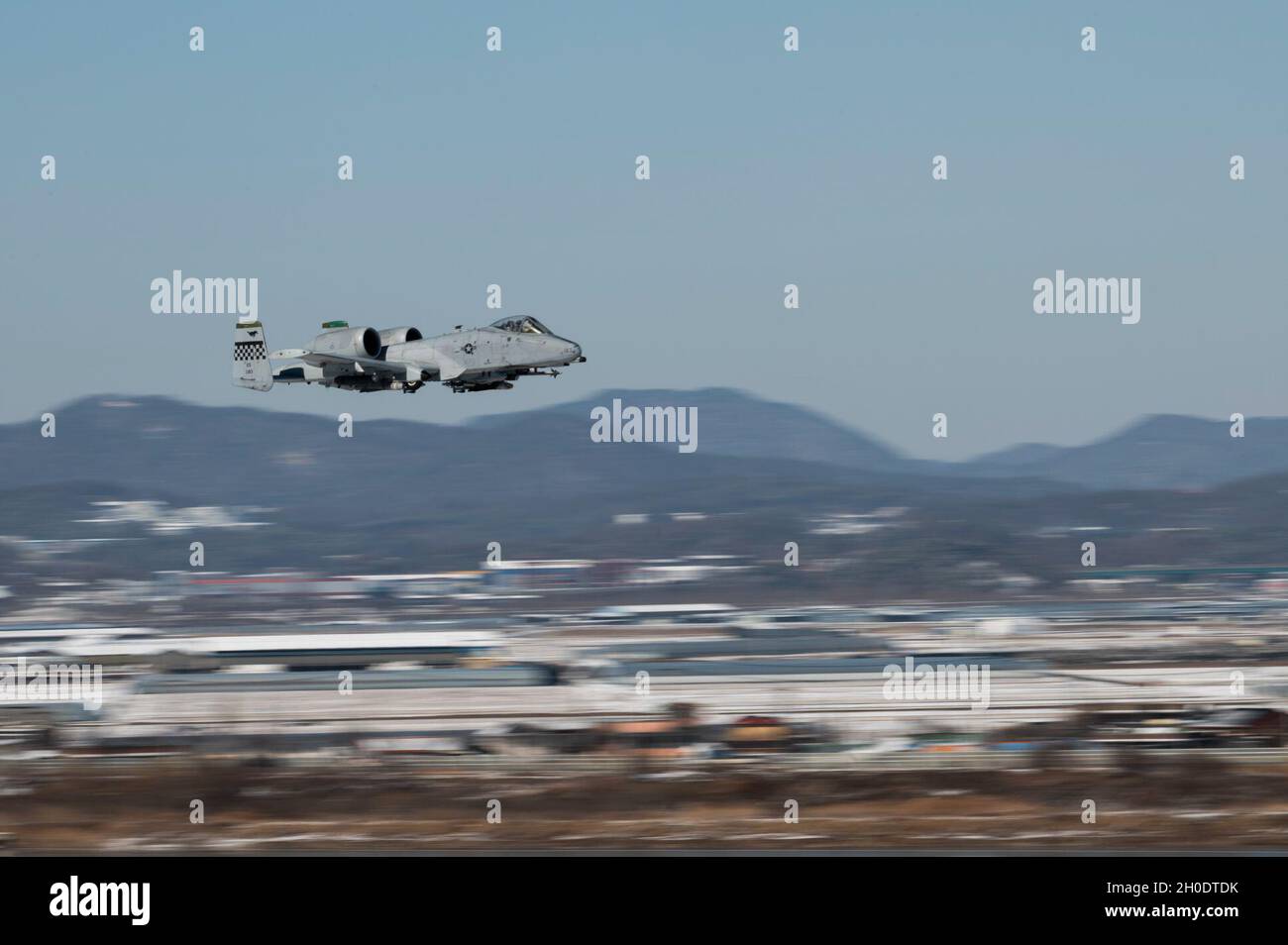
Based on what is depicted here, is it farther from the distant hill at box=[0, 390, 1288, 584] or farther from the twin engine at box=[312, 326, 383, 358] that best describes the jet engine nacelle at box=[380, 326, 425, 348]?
the distant hill at box=[0, 390, 1288, 584]

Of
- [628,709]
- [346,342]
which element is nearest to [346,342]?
[346,342]

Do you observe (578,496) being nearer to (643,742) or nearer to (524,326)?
(643,742)

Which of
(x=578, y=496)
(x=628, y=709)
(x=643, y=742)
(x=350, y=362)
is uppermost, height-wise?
(x=578, y=496)

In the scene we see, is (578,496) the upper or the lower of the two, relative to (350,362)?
upper

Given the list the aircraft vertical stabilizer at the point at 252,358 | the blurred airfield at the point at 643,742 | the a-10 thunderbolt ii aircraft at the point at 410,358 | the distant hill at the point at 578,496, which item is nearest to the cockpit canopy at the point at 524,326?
the a-10 thunderbolt ii aircraft at the point at 410,358

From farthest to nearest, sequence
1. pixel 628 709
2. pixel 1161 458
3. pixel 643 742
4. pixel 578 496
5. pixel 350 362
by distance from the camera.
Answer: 1. pixel 1161 458
2. pixel 578 496
3. pixel 628 709
4. pixel 643 742
5. pixel 350 362

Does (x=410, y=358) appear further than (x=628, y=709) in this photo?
No
